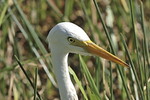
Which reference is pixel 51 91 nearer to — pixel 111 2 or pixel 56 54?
pixel 111 2

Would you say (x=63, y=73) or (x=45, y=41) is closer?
(x=63, y=73)

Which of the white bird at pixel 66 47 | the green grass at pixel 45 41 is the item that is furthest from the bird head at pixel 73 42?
the green grass at pixel 45 41

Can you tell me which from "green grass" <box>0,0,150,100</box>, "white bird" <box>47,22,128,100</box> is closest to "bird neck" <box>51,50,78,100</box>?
"white bird" <box>47,22,128,100</box>

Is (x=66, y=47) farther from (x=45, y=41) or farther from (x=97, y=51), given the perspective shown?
(x=45, y=41)

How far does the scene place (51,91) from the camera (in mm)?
4336

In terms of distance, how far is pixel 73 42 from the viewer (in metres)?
2.55

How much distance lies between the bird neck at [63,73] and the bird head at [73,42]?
3 centimetres

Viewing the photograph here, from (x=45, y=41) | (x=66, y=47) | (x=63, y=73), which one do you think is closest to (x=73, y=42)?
(x=66, y=47)

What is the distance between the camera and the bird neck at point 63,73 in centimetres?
260

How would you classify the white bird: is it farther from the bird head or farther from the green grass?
the green grass

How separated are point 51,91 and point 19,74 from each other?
0.37 m

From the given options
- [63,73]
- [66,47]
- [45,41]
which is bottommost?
[45,41]

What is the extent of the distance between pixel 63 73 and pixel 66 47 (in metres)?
0.12

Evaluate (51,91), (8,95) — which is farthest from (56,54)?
(51,91)
